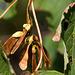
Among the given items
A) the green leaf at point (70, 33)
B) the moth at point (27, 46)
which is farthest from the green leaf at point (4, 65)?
the green leaf at point (70, 33)

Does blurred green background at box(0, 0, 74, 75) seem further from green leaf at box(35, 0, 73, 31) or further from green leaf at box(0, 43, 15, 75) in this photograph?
green leaf at box(0, 43, 15, 75)

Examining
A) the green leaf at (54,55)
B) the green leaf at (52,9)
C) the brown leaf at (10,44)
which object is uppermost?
the green leaf at (52,9)

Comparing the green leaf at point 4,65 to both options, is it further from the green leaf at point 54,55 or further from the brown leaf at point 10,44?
the green leaf at point 54,55

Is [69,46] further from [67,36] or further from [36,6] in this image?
[36,6]

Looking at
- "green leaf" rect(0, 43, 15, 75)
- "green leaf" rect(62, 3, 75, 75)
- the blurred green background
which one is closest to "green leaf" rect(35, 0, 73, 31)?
the blurred green background

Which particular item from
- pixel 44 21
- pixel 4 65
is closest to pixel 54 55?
pixel 44 21

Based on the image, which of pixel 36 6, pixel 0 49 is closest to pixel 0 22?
pixel 36 6

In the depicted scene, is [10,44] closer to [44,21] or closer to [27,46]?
[27,46]
